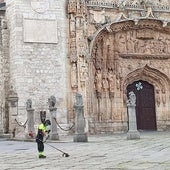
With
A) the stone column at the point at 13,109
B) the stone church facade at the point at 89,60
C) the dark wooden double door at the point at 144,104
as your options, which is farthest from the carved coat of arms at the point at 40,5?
the dark wooden double door at the point at 144,104

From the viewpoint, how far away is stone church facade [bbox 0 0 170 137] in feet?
62.4

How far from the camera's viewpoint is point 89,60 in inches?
811

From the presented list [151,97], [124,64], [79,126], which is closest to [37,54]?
[124,64]

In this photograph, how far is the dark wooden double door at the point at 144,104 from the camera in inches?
894

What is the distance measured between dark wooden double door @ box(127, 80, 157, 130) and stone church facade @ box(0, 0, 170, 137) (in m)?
0.06

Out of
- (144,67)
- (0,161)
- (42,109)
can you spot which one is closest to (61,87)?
(42,109)

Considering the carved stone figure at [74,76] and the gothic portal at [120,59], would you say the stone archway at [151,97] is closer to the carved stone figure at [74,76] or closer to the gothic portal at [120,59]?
the gothic portal at [120,59]

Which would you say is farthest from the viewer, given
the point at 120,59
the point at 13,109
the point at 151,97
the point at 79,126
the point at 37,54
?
the point at 151,97

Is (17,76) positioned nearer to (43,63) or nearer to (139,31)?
(43,63)

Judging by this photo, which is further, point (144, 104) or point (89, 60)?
point (144, 104)

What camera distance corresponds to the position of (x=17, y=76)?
740 inches

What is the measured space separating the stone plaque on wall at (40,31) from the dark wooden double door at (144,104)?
18.8 ft

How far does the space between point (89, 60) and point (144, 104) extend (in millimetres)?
4536

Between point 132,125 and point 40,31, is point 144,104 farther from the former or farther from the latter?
point 132,125
